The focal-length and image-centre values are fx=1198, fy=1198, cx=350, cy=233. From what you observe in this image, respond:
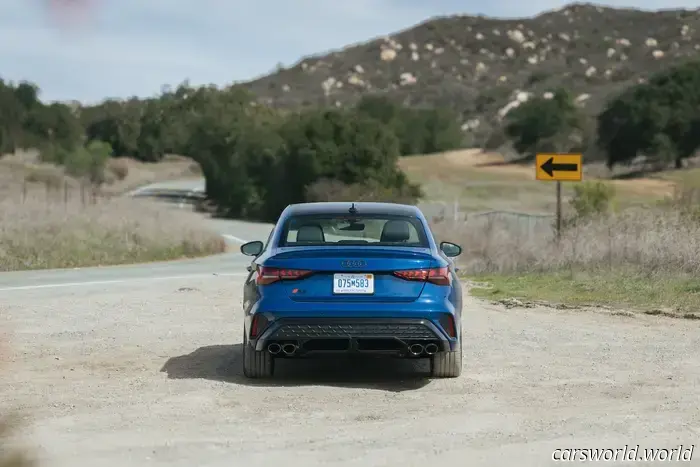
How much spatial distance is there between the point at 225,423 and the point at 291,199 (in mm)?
58756

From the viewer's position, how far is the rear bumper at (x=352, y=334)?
999cm

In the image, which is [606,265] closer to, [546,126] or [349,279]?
[349,279]

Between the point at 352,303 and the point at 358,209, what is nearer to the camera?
the point at 352,303

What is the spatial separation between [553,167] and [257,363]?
52.7 ft

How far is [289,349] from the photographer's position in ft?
33.2

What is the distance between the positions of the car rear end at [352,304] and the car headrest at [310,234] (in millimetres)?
493

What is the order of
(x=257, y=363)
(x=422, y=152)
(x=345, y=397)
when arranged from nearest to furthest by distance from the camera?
Result: 1. (x=345, y=397)
2. (x=257, y=363)
3. (x=422, y=152)

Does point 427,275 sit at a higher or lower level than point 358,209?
lower

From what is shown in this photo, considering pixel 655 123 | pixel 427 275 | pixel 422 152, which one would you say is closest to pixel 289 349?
pixel 427 275

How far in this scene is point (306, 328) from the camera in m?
10.0

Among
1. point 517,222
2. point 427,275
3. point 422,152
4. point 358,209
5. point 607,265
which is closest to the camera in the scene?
point 427,275

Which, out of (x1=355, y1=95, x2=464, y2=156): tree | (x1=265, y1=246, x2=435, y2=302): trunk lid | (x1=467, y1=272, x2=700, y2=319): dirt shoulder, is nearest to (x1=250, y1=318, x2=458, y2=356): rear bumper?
(x1=265, y1=246, x2=435, y2=302): trunk lid

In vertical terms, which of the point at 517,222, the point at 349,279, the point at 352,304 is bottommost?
the point at 517,222

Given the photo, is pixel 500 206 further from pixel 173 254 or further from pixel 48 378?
pixel 48 378
